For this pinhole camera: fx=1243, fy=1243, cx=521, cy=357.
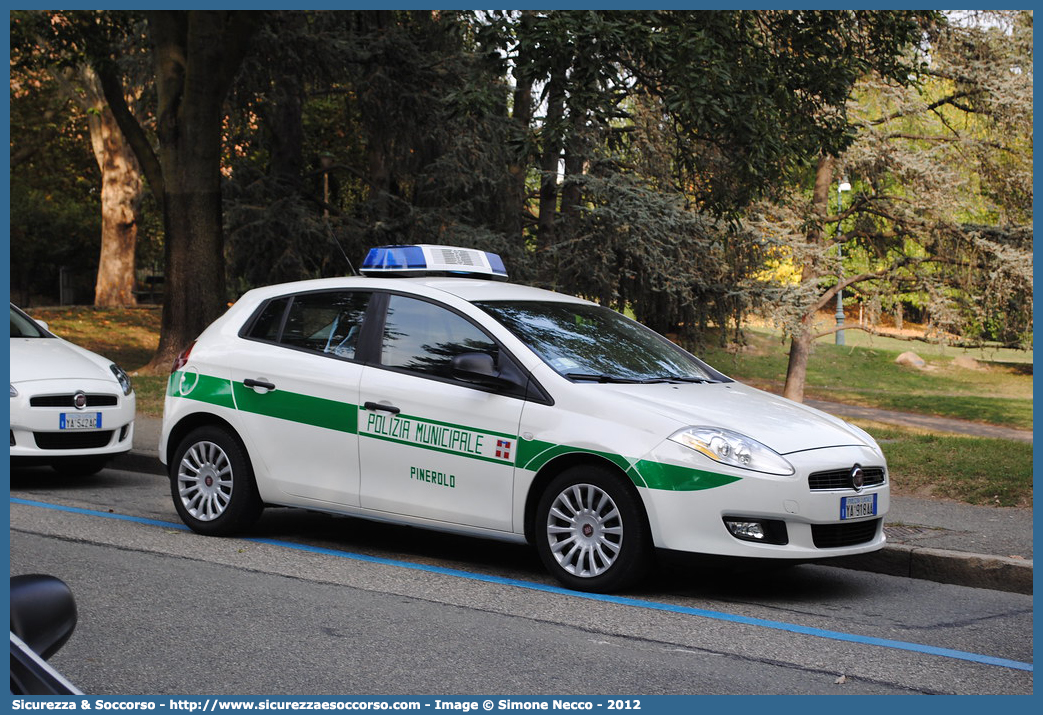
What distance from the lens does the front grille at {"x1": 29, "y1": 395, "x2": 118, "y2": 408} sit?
962 cm

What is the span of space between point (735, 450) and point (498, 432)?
52.2 inches

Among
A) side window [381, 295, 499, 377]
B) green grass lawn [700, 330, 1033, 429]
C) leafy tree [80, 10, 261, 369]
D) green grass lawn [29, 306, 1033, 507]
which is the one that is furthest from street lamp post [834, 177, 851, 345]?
side window [381, 295, 499, 377]

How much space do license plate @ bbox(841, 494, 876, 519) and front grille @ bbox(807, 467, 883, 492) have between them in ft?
0.22

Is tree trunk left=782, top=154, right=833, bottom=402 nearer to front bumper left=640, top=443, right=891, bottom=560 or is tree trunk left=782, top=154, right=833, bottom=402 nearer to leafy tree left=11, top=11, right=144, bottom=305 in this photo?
leafy tree left=11, top=11, right=144, bottom=305

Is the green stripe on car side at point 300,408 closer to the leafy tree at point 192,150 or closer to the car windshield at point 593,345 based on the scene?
the car windshield at point 593,345

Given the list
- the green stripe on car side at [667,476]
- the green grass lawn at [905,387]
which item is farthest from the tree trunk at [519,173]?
the green stripe on car side at [667,476]

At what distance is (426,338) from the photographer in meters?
7.35

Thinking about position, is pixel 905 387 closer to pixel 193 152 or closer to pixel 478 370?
pixel 193 152

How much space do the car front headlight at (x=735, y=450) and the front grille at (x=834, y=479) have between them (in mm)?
157

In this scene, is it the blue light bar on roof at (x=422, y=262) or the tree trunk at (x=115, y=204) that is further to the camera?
the tree trunk at (x=115, y=204)

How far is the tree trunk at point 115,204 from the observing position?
1350 inches

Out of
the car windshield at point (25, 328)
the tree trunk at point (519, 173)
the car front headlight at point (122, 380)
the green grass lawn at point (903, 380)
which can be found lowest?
the green grass lawn at point (903, 380)

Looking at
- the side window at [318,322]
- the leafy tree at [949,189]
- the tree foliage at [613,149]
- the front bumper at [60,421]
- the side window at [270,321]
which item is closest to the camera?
the side window at [318,322]

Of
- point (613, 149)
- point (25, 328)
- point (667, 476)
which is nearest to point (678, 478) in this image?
point (667, 476)
